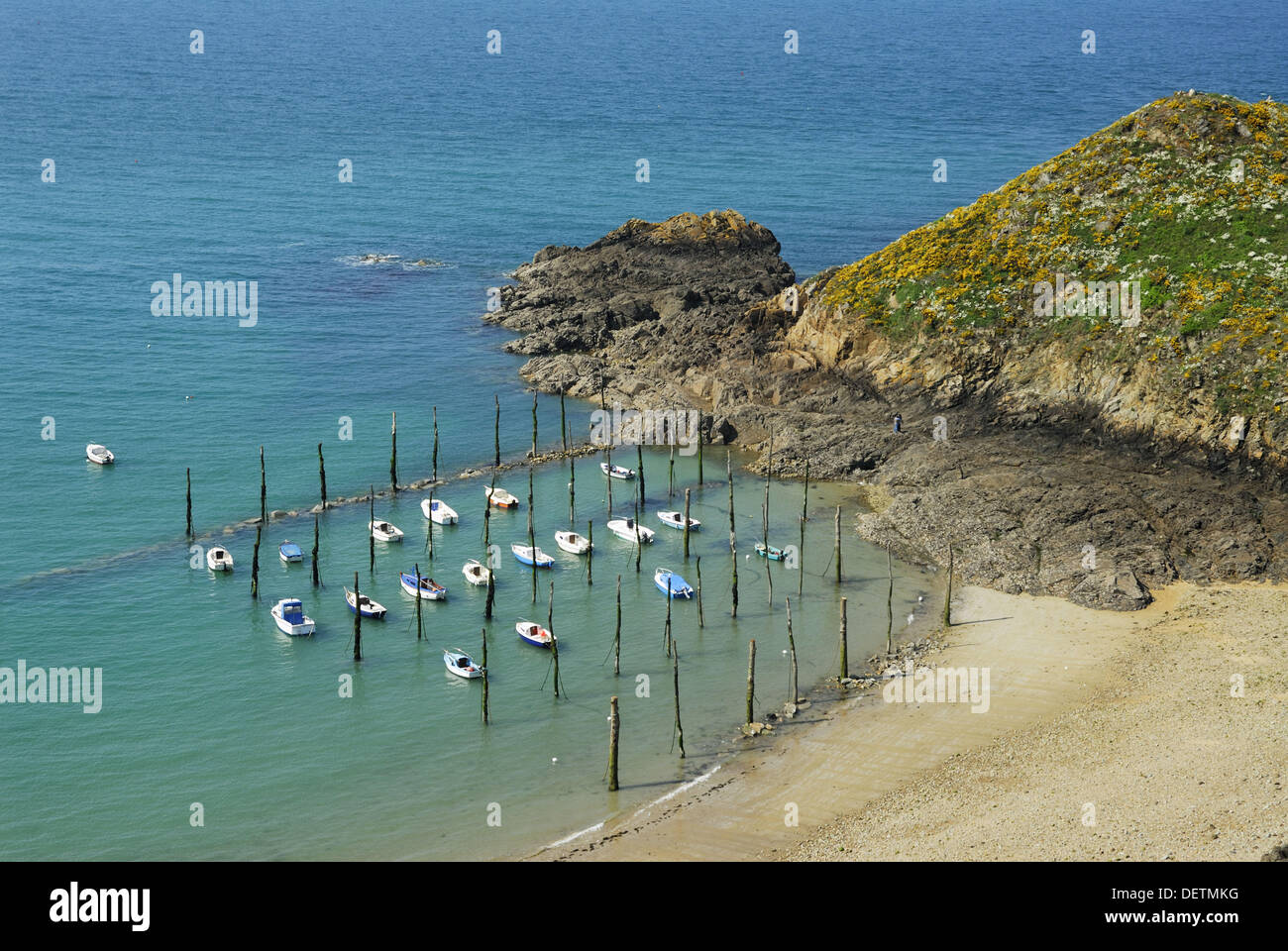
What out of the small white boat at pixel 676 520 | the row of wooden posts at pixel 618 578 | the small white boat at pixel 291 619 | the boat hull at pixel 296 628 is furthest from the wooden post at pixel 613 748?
the small white boat at pixel 676 520

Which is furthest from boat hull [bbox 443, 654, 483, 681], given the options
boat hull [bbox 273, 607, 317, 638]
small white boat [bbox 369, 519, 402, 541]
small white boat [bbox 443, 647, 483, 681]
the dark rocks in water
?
the dark rocks in water

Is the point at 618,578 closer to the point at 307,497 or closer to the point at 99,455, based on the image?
the point at 307,497

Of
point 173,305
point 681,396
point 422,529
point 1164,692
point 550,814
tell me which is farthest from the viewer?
point 173,305

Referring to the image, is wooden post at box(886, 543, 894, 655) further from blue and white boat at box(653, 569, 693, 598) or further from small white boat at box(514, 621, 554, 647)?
small white boat at box(514, 621, 554, 647)

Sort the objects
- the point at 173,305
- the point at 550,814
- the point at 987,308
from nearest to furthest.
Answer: the point at 550,814 → the point at 987,308 → the point at 173,305

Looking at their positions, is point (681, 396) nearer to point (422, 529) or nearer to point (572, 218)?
point (422, 529)

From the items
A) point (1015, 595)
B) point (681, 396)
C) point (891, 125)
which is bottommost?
point (1015, 595)

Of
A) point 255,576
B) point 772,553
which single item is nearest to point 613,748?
point 772,553

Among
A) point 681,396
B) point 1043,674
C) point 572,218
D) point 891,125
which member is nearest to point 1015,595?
point 1043,674
